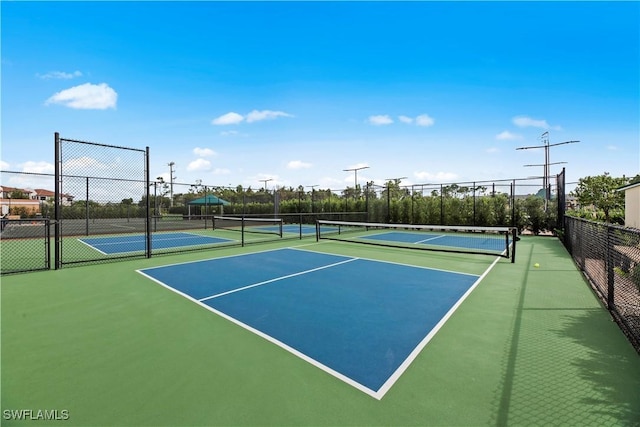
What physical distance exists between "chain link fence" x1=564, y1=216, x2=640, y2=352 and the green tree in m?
12.4

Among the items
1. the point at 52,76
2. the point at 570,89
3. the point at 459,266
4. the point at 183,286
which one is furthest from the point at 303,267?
the point at 570,89

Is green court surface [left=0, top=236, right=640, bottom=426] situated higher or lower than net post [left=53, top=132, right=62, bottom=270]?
lower

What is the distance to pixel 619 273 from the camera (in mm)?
3588

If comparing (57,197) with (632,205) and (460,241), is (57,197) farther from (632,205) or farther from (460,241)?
(632,205)

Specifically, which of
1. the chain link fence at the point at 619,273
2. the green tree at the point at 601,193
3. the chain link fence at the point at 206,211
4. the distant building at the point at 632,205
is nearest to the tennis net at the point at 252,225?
the chain link fence at the point at 206,211

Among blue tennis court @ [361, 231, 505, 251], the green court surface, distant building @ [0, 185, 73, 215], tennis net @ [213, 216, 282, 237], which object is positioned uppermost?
distant building @ [0, 185, 73, 215]

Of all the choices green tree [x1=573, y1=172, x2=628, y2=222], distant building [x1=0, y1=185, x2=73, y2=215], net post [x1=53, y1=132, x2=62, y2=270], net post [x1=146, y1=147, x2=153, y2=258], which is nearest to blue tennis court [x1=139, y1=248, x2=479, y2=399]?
net post [x1=146, y1=147, x2=153, y2=258]

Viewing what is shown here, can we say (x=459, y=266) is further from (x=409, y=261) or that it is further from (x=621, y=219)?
(x=621, y=219)

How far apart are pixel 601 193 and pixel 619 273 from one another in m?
16.1

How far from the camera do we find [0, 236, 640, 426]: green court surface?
2008 mm

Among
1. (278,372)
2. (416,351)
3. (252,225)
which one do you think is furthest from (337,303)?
(252,225)

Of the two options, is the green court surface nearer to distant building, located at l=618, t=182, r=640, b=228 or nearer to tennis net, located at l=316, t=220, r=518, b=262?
tennis net, located at l=316, t=220, r=518, b=262

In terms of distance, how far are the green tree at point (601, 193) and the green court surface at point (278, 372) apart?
49.3ft

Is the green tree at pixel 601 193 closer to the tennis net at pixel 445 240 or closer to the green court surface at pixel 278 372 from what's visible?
the tennis net at pixel 445 240
